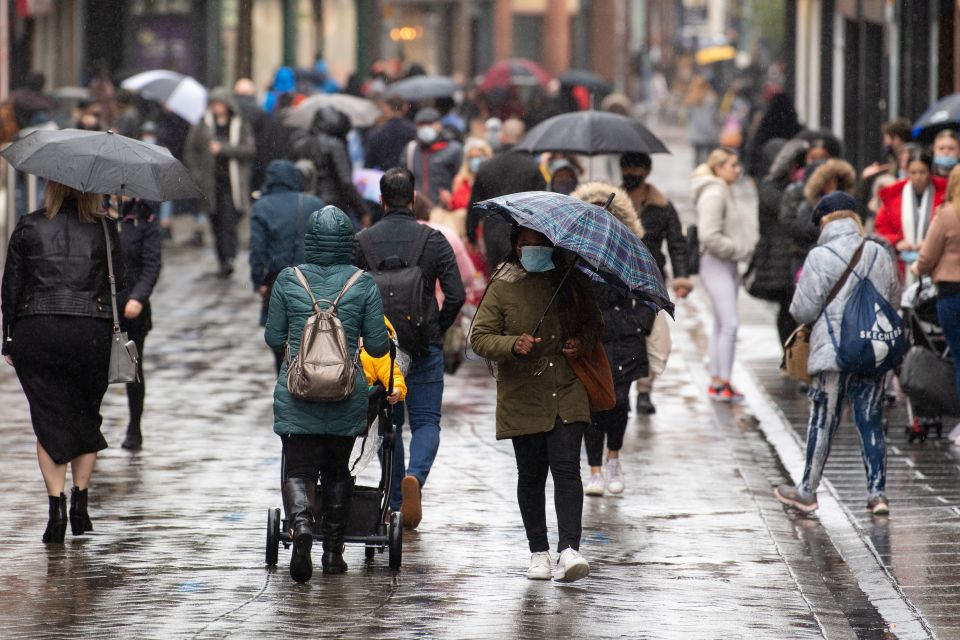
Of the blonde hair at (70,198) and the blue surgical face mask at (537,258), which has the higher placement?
the blonde hair at (70,198)

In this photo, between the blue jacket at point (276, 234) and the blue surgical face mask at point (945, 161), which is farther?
the blue surgical face mask at point (945, 161)

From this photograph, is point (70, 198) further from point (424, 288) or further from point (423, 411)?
point (423, 411)

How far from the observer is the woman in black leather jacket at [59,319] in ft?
29.1

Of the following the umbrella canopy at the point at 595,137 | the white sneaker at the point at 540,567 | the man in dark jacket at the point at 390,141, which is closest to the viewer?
the white sneaker at the point at 540,567

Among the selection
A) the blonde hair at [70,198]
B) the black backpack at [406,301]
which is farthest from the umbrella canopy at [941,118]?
the blonde hair at [70,198]

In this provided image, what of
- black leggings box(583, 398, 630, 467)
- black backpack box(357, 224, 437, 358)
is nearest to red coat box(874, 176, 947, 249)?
black leggings box(583, 398, 630, 467)

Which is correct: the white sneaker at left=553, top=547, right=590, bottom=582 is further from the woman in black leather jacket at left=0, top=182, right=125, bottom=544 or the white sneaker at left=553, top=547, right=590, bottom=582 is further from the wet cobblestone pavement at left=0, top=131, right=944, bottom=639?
the woman in black leather jacket at left=0, top=182, right=125, bottom=544

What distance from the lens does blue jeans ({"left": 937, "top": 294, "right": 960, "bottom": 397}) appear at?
447 inches

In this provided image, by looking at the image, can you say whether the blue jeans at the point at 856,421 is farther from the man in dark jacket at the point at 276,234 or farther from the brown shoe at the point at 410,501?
the man in dark jacket at the point at 276,234

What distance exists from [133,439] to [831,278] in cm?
425

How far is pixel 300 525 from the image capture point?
800 cm

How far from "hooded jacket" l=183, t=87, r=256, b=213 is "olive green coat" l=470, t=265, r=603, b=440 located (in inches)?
513

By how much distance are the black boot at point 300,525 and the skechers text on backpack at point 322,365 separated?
→ 402 mm

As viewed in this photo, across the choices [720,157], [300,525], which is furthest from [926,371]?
[300,525]
